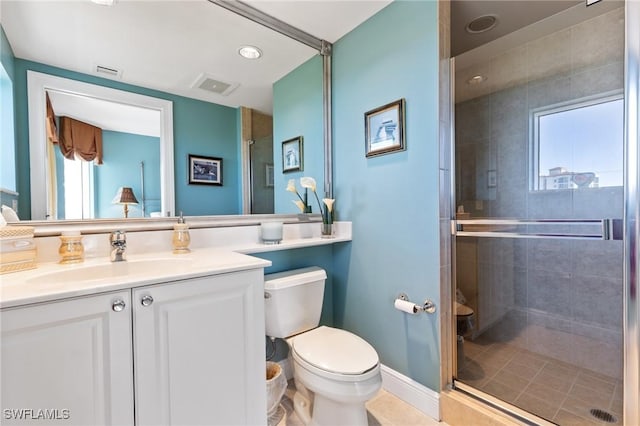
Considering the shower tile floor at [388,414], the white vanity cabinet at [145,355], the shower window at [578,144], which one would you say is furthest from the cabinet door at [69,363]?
the shower window at [578,144]

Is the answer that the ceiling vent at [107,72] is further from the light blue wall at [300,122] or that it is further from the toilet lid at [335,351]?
the toilet lid at [335,351]

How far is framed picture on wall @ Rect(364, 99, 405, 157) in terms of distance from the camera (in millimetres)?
1467

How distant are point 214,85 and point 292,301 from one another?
1257 mm

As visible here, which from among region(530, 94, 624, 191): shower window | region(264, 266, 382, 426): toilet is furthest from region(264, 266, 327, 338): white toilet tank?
region(530, 94, 624, 191): shower window

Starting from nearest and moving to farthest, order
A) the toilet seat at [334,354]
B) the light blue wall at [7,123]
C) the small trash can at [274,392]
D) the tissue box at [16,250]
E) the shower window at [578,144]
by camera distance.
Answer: the tissue box at [16,250] < the light blue wall at [7,123] < the toilet seat at [334,354] < the small trash can at [274,392] < the shower window at [578,144]

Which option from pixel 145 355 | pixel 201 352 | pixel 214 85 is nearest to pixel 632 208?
pixel 201 352

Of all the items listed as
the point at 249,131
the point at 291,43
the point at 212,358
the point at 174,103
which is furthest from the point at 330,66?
the point at 212,358

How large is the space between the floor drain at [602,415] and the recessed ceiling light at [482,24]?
2.16 meters

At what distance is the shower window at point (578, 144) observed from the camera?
4.97ft

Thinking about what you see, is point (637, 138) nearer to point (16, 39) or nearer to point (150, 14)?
point (150, 14)

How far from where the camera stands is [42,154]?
1.06 metres

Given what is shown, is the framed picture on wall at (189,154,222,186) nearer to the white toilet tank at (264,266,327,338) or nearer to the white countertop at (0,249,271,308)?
the white countertop at (0,249,271,308)

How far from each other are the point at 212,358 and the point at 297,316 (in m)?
0.59

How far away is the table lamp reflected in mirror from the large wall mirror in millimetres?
18
